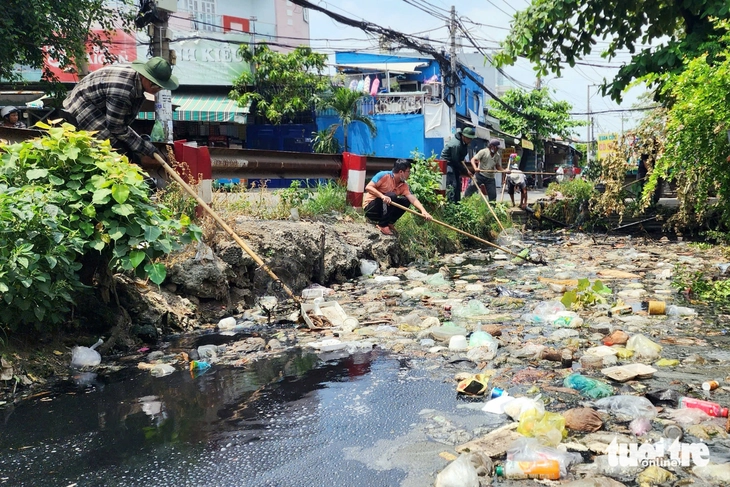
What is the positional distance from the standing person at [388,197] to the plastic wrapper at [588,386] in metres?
4.52

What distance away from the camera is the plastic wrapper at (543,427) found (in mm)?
2318

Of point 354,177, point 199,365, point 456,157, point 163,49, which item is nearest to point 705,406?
point 199,365

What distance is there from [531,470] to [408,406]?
0.78 m

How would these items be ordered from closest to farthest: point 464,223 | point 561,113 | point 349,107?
point 464,223
point 349,107
point 561,113

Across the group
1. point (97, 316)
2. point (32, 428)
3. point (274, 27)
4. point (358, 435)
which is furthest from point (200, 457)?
point (274, 27)

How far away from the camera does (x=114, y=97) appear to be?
4305mm

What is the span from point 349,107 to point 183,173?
1675 cm

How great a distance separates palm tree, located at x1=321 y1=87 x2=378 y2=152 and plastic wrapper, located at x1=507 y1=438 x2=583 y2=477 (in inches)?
763

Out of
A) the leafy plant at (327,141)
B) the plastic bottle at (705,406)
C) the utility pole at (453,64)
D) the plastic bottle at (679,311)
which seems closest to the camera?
the plastic bottle at (705,406)

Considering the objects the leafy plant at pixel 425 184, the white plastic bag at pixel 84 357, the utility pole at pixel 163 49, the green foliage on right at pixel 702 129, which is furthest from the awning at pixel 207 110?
the green foliage on right at pixel 702 129

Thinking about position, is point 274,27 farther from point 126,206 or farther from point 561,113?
point 126,206

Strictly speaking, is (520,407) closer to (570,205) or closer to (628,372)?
(628,372)

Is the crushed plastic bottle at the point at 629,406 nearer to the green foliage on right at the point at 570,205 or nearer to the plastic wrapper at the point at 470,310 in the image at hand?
the plastic wrapper at the point at 470,310

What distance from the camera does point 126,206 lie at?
3.35 metres
